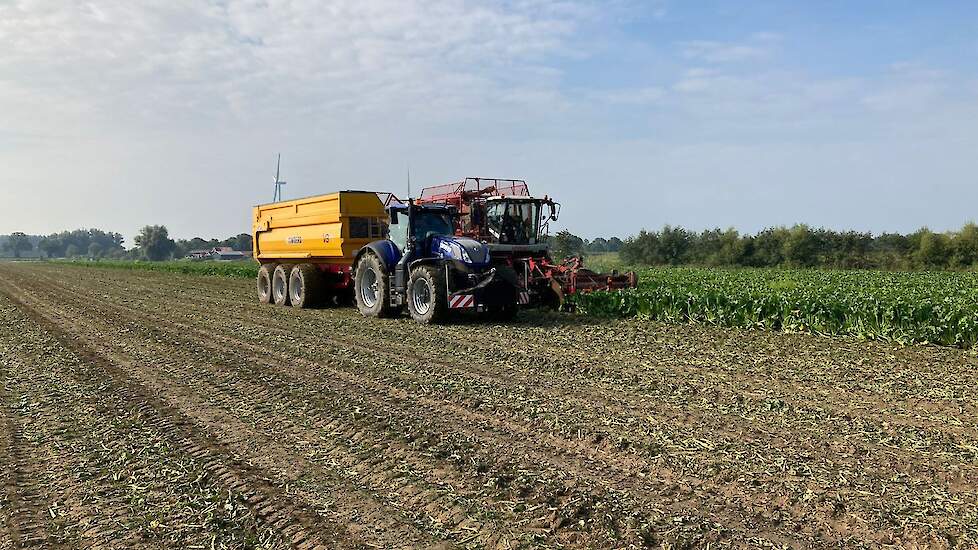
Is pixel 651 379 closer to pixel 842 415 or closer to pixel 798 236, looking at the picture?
pixel 842 415

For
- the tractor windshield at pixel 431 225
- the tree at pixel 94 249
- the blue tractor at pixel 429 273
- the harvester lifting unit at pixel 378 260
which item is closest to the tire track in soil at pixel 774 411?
the blue tractor at pixel 429 273

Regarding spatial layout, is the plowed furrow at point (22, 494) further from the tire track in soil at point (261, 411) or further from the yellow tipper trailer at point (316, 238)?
the yellow tipper trailer at point (316, 238)

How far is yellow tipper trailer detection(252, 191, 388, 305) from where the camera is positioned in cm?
1445

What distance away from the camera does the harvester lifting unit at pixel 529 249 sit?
12.6 m

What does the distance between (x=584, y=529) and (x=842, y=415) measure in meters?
3.23

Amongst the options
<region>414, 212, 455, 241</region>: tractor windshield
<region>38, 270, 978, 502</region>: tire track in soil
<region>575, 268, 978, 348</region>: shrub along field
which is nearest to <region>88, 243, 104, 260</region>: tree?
<region>414, 212, 455, 241</region>: tractor windshield

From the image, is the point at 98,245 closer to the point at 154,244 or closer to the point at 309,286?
the point at 154,244

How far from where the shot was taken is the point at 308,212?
1550 cm

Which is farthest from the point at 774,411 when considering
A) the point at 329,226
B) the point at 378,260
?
the point at 329,226

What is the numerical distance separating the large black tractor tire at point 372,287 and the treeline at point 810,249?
33.8 meters

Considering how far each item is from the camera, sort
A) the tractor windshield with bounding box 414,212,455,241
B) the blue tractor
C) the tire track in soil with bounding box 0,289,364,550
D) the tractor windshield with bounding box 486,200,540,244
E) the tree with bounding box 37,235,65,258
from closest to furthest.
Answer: the tire track in soil with bounding box 0,289,364,550
the blue tractor
the tractor windshield with bounding box 414,212,455,241
the tractor windshield with bounding box 486,200,540,244
the tree with bounding box 37,235,65,258

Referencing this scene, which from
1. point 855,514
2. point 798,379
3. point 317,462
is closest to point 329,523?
point 317,462

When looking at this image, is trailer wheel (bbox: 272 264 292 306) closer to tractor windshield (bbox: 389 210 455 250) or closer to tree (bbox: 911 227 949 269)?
tractor windshield (bbox: 389 210 455 250)

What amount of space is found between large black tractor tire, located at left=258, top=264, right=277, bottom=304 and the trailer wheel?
1.30ft
